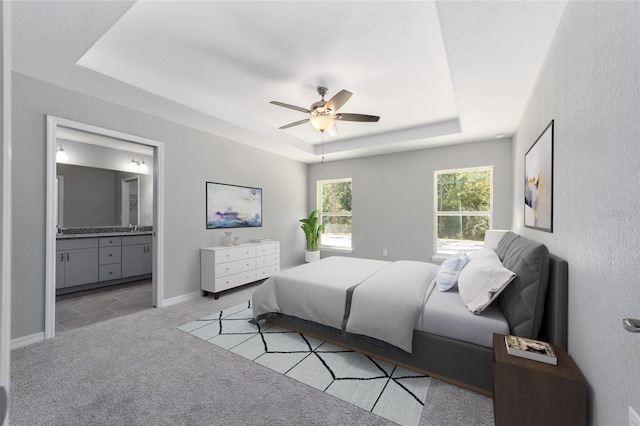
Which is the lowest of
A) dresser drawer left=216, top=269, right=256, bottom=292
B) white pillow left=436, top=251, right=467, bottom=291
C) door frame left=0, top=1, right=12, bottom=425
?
dresser drawer left=216, top=269, right=256, bottom=292

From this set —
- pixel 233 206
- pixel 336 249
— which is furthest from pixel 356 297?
pixel 336 249

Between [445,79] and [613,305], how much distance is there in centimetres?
254

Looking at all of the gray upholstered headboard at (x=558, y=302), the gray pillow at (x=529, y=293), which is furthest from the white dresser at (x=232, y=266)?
the gray upholstered headboard at (x=558, y=302)

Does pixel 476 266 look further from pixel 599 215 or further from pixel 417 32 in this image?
pixel 417 32

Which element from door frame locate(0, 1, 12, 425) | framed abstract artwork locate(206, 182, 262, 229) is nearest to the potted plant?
Answer: framed abstract artwork locate(206, 182, 262, 229)

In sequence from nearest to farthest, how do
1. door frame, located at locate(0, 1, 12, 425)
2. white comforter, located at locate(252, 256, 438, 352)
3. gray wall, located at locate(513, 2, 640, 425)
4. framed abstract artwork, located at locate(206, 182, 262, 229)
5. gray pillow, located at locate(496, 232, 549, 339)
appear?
door frame, located at locate(0, 1, 12, 425) → gray wall, located at locate(513, 2, 640, 425) → gray pillow, located at locate(496, 232, 549, 339) → white comforter, located at locate(252, 256, 438, 352) → framed abstract artwork, located at locate(206, 182, 262, 229)

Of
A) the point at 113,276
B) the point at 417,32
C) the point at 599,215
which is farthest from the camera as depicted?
the point at 113,276

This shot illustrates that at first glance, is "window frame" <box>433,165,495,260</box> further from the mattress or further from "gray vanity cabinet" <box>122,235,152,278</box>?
"gray vanity cabinet" <box>122,235,152,278</box>

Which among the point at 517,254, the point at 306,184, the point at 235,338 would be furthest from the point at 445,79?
the point at 306,184

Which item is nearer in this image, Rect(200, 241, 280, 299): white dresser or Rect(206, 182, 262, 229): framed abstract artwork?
Rect(200, 241, 280, 299): white dresser

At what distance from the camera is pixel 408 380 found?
6.54ft

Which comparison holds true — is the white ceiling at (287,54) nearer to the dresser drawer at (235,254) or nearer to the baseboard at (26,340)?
the dresser drawer at (235,254)

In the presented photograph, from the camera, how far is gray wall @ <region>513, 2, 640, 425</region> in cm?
96

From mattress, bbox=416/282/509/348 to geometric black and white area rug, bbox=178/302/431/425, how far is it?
1.29 feet
